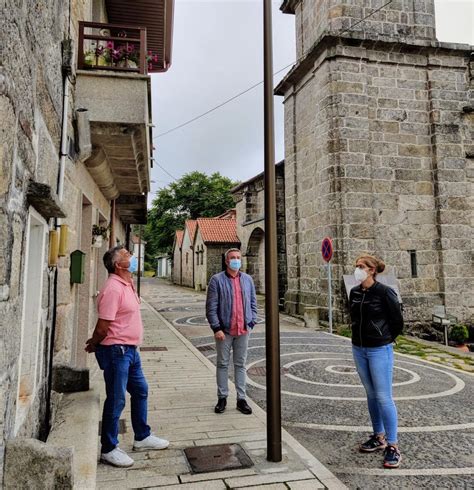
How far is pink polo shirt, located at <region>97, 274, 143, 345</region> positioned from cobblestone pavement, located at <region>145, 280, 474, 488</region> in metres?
1.97

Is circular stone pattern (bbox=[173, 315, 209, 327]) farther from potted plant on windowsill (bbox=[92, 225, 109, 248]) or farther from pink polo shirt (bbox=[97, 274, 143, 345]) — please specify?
pink polo shirt (bbox=[97, 274, 143, 345])

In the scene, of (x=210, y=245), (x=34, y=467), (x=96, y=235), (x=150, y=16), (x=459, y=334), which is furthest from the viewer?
(x=210, y=245)

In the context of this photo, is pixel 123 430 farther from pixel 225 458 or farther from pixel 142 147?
pixel 142 147

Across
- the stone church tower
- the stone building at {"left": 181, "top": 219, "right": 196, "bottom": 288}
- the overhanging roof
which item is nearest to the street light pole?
the overhanging roof

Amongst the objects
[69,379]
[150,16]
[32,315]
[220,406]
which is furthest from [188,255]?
[32,315]

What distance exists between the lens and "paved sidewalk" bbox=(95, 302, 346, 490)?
2986 millimetres

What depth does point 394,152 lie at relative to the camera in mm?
12273

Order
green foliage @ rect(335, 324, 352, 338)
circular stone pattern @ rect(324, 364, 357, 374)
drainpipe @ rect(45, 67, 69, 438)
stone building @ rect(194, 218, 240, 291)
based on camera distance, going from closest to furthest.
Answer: drainpipe @ rect(45, 67, 69, 438), circular stone pattern @ rect(324, 364, 357, 374), green foliage @ rect(335, 324, 352, 338), stone building @ rect(194, 218, 240, 291)

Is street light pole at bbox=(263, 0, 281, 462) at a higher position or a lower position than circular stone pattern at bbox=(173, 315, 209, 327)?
higher

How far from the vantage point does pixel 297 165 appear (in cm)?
1444

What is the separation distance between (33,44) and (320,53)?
467 inches

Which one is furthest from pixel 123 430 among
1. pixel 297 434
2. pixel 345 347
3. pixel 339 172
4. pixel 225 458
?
pixel 339 172

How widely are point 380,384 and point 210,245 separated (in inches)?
975

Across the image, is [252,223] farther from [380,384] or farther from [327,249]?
[380,384]
